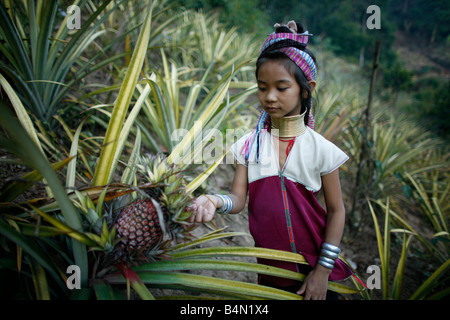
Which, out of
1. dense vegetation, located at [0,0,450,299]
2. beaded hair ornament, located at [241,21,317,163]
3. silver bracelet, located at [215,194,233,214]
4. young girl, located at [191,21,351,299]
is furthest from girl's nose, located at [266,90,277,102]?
silver bracelet, located at [215,194,233,214]

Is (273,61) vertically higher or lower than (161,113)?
higher

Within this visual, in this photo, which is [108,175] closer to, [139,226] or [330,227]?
[139,226]

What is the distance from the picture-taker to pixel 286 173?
90 centimetres

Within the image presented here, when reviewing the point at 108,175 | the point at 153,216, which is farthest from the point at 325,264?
the point at 108,175

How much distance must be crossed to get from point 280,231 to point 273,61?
2.11ft

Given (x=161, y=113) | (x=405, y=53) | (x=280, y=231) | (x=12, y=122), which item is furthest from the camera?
(x=405, y=53)

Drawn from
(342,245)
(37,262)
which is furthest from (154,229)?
(342,245)

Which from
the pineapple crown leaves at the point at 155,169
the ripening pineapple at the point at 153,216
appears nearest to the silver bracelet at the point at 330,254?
the ripening pineapple at the point at 153,216

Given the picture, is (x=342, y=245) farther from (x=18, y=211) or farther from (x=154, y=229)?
(x=18, y=211)

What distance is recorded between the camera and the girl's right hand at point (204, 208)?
0.73m

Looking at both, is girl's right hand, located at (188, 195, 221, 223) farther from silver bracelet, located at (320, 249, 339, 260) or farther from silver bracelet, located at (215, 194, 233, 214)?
silver bracelet, located at (320, 249, 339, 260)

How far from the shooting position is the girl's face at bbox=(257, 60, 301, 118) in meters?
0.81

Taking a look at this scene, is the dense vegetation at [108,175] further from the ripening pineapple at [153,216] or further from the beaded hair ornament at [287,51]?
the beaded hair ornament at [287,51]

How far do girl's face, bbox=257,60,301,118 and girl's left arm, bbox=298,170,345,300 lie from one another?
304 millimetres
